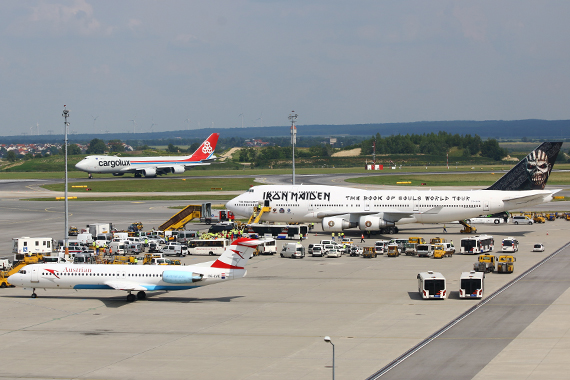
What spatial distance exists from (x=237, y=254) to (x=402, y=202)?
4273cm

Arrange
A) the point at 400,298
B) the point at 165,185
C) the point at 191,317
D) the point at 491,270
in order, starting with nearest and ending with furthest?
the point at 191,317 < the point at 400,298 < the point at 491,270 < the point at 165,185

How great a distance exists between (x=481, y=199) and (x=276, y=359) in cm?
5878

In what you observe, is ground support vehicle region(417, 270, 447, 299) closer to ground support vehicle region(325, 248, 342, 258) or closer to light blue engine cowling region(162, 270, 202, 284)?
light blue engine cowling region(162, 270, 202, 284)

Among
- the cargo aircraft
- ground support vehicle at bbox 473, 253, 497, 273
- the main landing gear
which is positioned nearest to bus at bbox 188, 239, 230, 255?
the cargo aircraft

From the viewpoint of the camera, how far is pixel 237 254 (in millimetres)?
51344

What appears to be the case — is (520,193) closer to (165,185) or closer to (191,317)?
(191,317)

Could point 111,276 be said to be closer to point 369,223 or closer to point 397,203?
point 369,223

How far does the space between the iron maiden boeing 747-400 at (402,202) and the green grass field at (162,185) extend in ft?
227

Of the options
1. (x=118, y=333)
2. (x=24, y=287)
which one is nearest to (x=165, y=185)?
(x=24, y=287)

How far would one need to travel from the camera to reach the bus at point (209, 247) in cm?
7506

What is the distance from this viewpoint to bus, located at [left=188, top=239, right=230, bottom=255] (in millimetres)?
75062

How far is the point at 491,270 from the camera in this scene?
63.4 meters

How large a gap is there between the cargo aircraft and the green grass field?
104 m

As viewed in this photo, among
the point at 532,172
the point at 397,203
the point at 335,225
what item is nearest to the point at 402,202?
the point at 397,203
